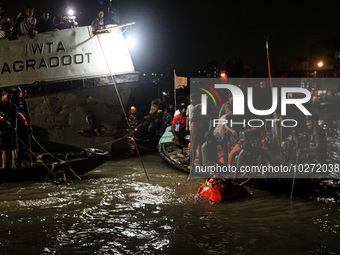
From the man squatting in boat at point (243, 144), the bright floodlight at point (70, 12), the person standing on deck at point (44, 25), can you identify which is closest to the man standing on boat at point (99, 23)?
the person standing on deck at point (44, 25)

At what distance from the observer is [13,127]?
27.2 feet

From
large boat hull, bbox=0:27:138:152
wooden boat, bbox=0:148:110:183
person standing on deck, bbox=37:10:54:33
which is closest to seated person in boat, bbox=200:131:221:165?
wooden boat, bbox=0:148:110:183

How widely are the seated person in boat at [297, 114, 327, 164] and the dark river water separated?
931mm

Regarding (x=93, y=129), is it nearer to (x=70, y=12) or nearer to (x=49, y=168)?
(x=49, y=168)

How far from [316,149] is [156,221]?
4.38m

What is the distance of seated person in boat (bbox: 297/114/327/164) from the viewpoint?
7640 millimetres

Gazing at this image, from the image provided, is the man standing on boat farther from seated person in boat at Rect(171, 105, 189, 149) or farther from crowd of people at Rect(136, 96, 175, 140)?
crowd of people at Rect(136, 96, 175, 140)

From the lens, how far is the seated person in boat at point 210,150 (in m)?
8.67

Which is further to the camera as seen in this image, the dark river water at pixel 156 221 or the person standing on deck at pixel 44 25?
the person standing on deck at pixel 44 25

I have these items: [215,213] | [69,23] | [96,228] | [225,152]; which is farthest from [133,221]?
[69,23]

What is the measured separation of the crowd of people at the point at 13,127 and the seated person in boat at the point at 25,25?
7.90 ft

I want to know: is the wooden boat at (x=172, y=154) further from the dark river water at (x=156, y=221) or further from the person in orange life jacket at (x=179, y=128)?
the dark river water at (x=156, y=221)

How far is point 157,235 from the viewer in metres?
5.32

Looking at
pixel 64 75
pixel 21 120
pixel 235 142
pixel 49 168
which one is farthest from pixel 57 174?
pixel 235 142
